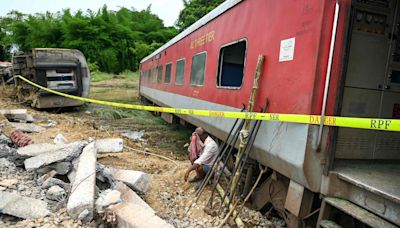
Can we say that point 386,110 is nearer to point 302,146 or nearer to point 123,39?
point 302,146

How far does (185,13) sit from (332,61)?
29.2 meters

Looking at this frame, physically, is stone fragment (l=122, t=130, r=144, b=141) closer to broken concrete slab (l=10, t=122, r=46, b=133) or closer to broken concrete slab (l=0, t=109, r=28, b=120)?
broken concrete slab (l=10, t=122, r=46, b=133)

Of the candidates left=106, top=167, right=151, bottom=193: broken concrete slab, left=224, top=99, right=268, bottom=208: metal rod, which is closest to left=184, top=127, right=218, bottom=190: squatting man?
left=106, top=167, right=151, bottom=193: broken concrete slab

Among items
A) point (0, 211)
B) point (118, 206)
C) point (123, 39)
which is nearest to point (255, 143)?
point (118, 206)

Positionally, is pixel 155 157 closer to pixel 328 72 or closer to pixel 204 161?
pixel 204 161

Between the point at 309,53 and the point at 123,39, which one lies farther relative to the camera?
the point at 123,39

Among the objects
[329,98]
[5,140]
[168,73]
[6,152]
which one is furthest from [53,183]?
[168,73]

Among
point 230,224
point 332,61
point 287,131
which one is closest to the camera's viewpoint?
point 332,61

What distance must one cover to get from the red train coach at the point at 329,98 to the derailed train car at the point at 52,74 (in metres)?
8.54

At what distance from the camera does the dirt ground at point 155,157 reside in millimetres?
3779

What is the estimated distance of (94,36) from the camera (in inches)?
1201

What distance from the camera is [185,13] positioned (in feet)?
98.8

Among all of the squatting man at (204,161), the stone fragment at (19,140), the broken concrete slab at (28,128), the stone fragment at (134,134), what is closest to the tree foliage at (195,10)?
the stone fragment at (134,134)

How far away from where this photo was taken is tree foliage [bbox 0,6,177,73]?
30031mm
